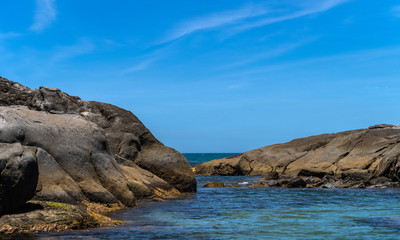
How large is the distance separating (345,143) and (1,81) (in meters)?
30.3

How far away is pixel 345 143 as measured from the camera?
136 feet

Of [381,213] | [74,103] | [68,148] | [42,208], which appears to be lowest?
[381,213]

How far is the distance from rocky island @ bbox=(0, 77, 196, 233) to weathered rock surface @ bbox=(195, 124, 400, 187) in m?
13.9

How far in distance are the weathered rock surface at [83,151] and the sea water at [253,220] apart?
1.28 meters

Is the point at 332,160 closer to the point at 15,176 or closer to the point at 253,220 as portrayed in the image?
the point at 253,220

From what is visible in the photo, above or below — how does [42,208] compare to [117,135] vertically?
below

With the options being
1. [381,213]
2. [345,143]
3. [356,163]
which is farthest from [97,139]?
[345,143]

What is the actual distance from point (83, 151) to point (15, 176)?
16.9 ft

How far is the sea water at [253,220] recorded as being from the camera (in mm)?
11836

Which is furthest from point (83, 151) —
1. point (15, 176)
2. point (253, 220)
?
point (253, 220)

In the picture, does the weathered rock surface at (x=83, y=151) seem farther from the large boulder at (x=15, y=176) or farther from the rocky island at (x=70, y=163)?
the large boulder at (x=15, y=176)

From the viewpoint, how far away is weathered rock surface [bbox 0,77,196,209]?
1407cm

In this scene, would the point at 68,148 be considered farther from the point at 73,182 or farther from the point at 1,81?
the point at 1,81

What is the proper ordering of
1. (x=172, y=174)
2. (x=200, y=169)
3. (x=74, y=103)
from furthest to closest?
(x=200, y=169), (x=172, y=174), (x=74, y=103)
